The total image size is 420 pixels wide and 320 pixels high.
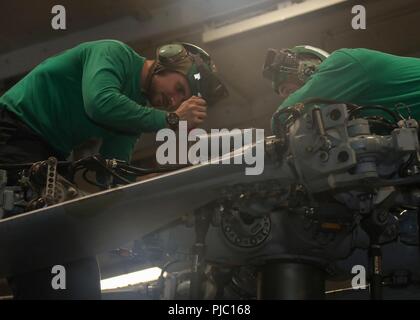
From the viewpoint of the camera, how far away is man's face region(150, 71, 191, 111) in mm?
2533

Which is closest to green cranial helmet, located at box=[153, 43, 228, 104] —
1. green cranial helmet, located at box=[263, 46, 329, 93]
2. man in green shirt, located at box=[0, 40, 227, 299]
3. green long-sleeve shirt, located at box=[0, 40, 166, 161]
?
man in green shirt, located at box=[0, 40, 227, 299]

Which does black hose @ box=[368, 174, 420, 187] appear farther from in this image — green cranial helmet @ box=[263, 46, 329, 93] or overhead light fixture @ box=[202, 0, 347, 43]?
overhead light fixture @ box=[202, 0, 347, 43]

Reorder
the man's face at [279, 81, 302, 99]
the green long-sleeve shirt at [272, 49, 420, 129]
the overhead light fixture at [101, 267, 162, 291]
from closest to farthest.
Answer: the green long-sleeve shirt at [272, 49, 420, 129] < the man's face at [279, 81, 302, 99] < the overhead light fixture at [101, 267, 162, 291]

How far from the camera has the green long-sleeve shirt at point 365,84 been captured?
6.40ft

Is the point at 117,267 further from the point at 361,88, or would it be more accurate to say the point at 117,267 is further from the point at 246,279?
the point at 361,88

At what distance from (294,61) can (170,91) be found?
1.77ft

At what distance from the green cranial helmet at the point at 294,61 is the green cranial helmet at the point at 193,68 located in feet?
0.81

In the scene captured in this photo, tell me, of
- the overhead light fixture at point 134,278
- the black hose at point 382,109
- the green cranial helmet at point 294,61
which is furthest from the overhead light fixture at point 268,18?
the black hose at point 382,109

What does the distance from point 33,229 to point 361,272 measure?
1039 millimetres

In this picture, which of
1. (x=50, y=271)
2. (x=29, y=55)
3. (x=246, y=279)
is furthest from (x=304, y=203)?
(x=29, y=55)

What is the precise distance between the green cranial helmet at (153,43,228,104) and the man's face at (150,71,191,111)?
0.02 m

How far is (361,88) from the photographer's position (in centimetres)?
196

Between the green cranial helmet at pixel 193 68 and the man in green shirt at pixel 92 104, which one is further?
the green cranial helmet at pixel 193 68

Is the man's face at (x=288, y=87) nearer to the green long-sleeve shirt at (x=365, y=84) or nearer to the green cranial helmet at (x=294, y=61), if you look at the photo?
the green cranial helmet at (x=294, y=61)
